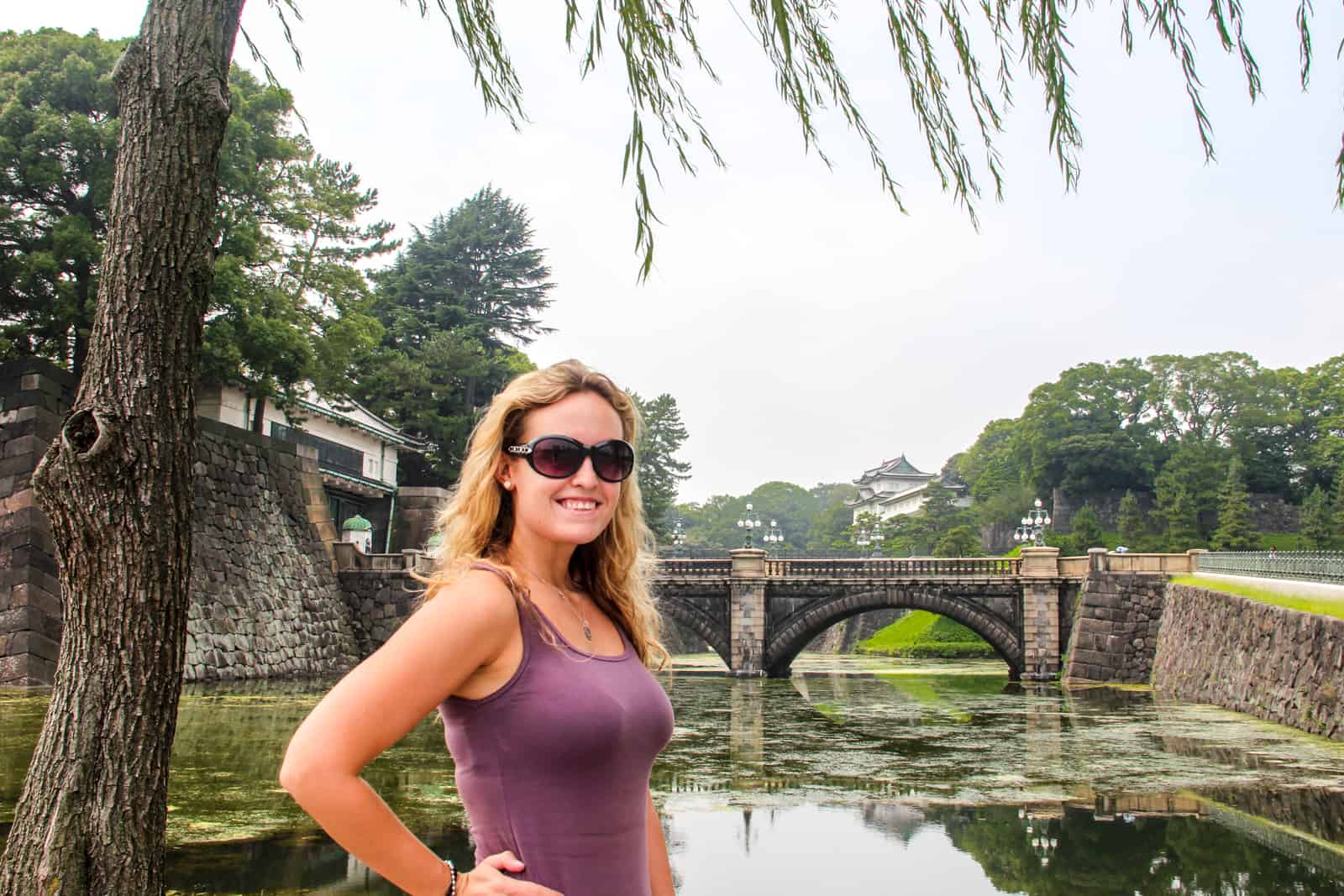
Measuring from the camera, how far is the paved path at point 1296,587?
15422 millimetres

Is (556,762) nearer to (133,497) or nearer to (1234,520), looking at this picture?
(133,497)

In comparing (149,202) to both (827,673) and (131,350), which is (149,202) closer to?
(131,350)

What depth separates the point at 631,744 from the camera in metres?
1.78

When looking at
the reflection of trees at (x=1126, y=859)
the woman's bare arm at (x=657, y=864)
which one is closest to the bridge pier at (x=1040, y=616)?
the reflection of trees at (x=1126, y=859)

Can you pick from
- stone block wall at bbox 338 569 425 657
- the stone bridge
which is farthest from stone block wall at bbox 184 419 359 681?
the stone bridge

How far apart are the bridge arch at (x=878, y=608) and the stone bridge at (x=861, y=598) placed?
1.0 inches

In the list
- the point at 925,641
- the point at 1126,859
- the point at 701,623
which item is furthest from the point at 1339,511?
the point at 1126,859

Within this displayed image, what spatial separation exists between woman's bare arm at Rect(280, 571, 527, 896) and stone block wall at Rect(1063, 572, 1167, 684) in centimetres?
2822

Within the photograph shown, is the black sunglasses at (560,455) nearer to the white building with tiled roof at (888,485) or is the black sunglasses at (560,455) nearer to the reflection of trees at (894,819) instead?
the reflection of trees at (894,819)

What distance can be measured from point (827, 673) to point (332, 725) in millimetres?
32103

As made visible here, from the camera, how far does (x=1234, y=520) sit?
4900cm

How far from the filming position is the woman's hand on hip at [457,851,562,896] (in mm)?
1725

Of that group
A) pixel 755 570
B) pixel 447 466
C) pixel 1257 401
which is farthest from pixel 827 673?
pixel 1257 401

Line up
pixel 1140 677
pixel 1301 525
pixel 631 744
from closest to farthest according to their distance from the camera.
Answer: pixel 631 744 → pixel 1140 677 → pixel 1301 525
